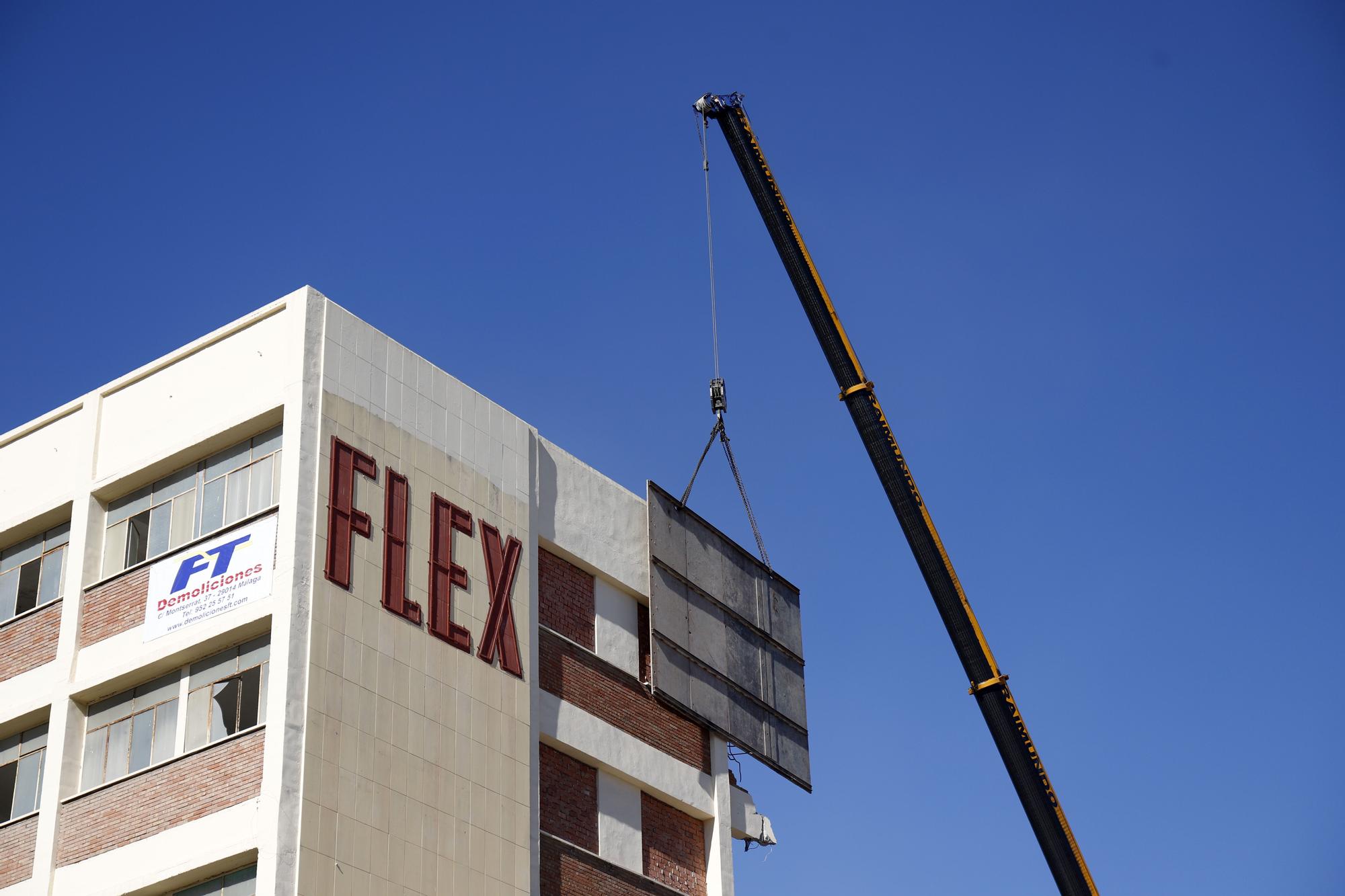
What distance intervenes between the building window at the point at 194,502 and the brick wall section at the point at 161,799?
14.9ft

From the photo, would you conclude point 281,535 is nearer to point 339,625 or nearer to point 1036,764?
point 339,625

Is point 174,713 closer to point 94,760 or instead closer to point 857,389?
point 94,760

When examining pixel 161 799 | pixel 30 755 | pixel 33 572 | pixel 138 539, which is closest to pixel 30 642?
pixel 33 572

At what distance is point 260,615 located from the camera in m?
32.6

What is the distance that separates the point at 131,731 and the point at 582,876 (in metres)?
9.46

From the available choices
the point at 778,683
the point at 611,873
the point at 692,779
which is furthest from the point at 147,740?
the point at 778,683

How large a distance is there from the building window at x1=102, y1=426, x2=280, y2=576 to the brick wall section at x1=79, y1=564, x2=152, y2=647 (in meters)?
0.56

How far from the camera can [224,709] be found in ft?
108

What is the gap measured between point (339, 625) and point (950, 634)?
75.3 feet

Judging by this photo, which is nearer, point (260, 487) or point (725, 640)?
point (260, 487)

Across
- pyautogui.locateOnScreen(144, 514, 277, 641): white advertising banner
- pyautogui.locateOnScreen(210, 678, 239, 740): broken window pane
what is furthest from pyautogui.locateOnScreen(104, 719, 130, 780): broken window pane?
pyautogui.locateOnScreen(210, 678, 239, 740): broken window pane

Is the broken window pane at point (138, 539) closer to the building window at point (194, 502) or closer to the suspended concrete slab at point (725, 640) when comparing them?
the building window at point (194, 502)

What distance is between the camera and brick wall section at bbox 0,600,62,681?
118 feet

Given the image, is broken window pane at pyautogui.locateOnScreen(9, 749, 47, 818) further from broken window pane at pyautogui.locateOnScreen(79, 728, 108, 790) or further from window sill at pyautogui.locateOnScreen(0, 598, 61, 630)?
window sill at pyautogui.locateOnScreen(0, 598, 61, 630)
